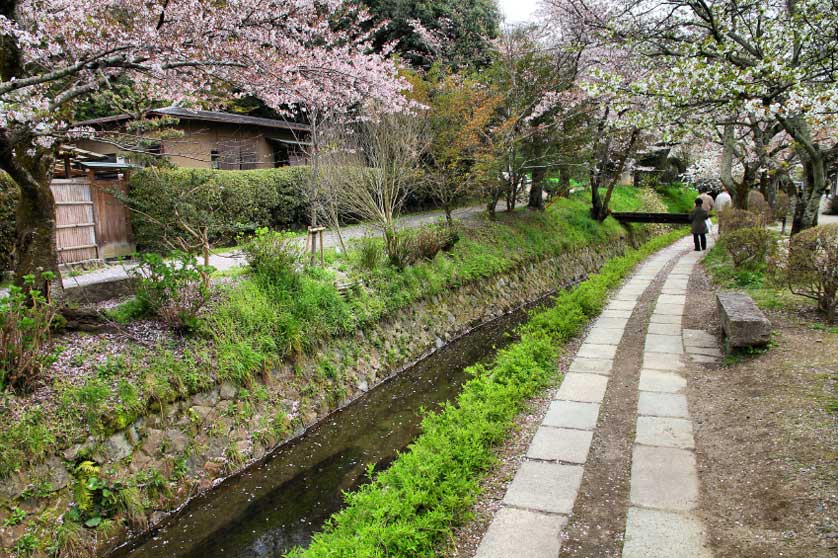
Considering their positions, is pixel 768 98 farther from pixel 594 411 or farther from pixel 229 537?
pixel 229 537

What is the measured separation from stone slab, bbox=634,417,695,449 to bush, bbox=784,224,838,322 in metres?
3.24

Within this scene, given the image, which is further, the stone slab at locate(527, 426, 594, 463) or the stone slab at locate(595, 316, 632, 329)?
the stone slab at locate(595, 316, 632, 329)

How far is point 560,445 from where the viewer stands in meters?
4.91

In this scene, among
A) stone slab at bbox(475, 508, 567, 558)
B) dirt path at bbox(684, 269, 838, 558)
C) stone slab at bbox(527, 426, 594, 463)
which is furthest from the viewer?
stone slab at bbox(527, 426, 594, 463)

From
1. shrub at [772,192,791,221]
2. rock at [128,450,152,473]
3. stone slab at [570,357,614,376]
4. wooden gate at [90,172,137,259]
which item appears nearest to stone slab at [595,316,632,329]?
stone slab at [570,357,614,376]

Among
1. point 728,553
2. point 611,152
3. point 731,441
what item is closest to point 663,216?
point 611,152

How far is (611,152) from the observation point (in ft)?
66.4

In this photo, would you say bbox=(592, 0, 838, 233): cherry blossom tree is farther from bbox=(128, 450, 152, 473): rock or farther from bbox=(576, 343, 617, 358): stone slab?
bbox=(128, 450, 152, 473): rock

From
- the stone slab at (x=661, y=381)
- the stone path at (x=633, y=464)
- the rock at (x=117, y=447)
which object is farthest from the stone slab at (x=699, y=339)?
the rock at (x=117, y=447)

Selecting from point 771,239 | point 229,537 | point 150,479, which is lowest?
point 229,537

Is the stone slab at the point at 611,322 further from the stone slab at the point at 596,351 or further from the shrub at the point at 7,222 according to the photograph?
the shrub at the point at 7,222

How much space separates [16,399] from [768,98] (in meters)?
8.60

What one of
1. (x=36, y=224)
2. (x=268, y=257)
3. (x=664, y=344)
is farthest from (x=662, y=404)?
(x=36, y=224)

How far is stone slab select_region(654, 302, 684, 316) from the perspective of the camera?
914 cm
